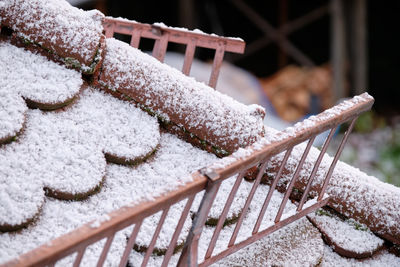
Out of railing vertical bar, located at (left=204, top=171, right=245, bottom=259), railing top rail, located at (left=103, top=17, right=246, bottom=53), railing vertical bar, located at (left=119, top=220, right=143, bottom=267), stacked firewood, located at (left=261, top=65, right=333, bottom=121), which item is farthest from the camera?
stacked firewood, located at (left=261, top=65, right=333, bottom=121)

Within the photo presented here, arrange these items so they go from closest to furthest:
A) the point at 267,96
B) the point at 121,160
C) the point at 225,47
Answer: the point at 121,160, the point at 225,47, the point at 267,96

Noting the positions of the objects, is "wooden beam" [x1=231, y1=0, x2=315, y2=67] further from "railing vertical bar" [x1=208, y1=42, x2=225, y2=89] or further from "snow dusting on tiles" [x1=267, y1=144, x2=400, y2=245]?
"snow dusting on tiles" [x1=267, y1=144, x2=400, y2=245]

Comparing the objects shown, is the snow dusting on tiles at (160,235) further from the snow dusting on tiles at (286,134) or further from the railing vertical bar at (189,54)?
the railing vertical bar at (189,54)

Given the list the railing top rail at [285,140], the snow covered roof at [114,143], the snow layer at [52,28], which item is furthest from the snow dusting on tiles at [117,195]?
the snow layer at [52,28]

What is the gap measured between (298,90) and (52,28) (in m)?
6.71

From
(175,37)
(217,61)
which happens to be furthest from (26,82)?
(217,61)

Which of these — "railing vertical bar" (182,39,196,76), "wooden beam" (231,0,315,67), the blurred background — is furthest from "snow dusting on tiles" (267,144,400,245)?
"wooden beam" (231,0,315,67)

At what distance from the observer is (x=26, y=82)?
2.04m

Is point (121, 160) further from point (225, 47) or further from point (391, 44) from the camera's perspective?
point (391, 44)

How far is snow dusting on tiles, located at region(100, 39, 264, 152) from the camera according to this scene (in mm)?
2174

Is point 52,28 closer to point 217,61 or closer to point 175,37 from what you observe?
point 175,37

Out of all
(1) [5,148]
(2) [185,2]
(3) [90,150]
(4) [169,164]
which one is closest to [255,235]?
(4) [169,164]

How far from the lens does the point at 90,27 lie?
2184mm

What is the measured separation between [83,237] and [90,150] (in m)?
0.69
